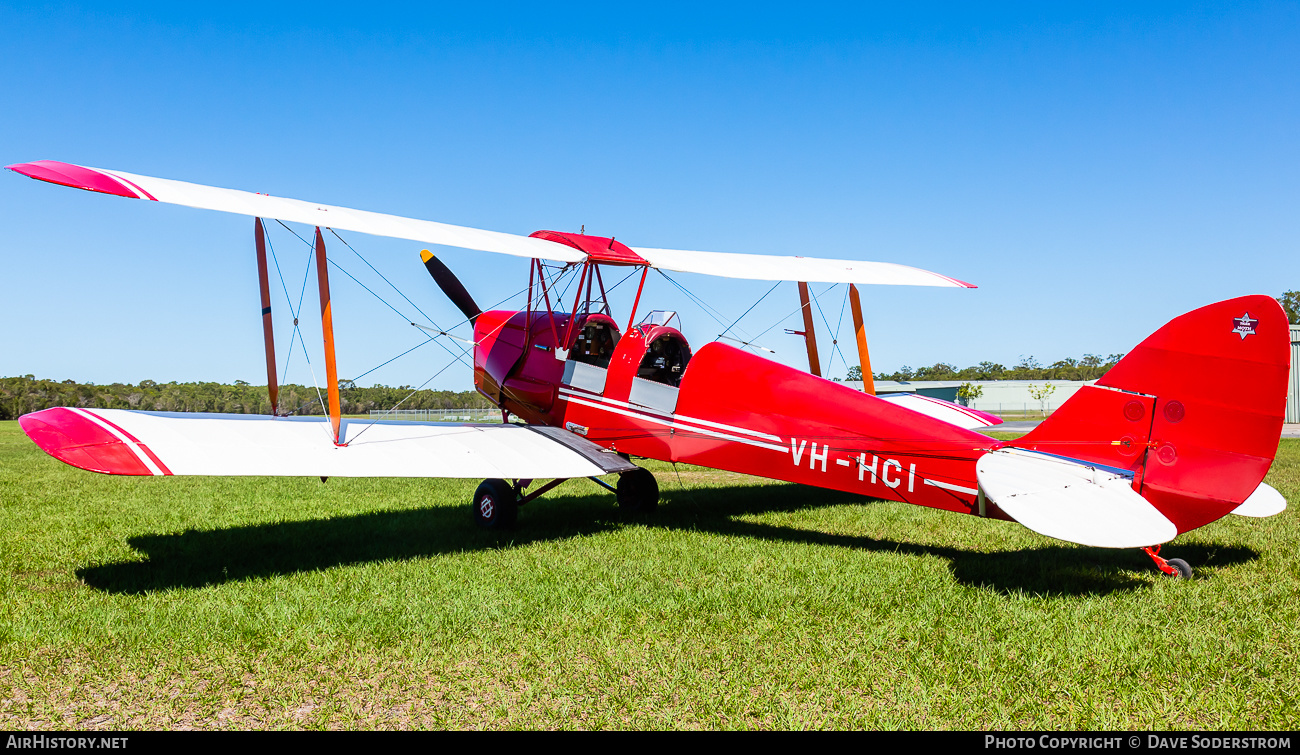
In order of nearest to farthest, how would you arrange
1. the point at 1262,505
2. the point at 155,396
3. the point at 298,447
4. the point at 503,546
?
the point at 1262,505
the point at 298,447
the point at 503,546
the point at 155,396

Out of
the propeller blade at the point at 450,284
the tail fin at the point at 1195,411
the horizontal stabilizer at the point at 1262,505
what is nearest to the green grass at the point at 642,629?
the horizontal stabilizer at the point at 1262,505

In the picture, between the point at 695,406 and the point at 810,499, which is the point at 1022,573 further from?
the point at 810,499

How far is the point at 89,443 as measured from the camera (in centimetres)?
566

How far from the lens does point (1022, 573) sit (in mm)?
5828

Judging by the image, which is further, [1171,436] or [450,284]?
[450,284]

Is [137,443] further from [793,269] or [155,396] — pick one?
[155,396]

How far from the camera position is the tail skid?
4.78 m

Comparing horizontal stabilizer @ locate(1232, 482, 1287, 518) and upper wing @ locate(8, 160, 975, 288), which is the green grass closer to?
horizontal stabilizer @ locate(1232, 482, 1287, 518)

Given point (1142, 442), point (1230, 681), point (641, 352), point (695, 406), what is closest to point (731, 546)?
point (695, 406)

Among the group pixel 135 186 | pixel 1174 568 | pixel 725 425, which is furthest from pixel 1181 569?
pixel 135 186

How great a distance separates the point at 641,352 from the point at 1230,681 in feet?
18.0

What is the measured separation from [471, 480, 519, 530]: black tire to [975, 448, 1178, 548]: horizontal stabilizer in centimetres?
446

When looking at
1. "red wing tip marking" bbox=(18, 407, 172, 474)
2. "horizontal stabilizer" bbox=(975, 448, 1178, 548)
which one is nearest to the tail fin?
"horizontal stabilizer" bbox=(975, 448, 1178, 548)

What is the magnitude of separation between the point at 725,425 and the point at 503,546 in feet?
7.58
